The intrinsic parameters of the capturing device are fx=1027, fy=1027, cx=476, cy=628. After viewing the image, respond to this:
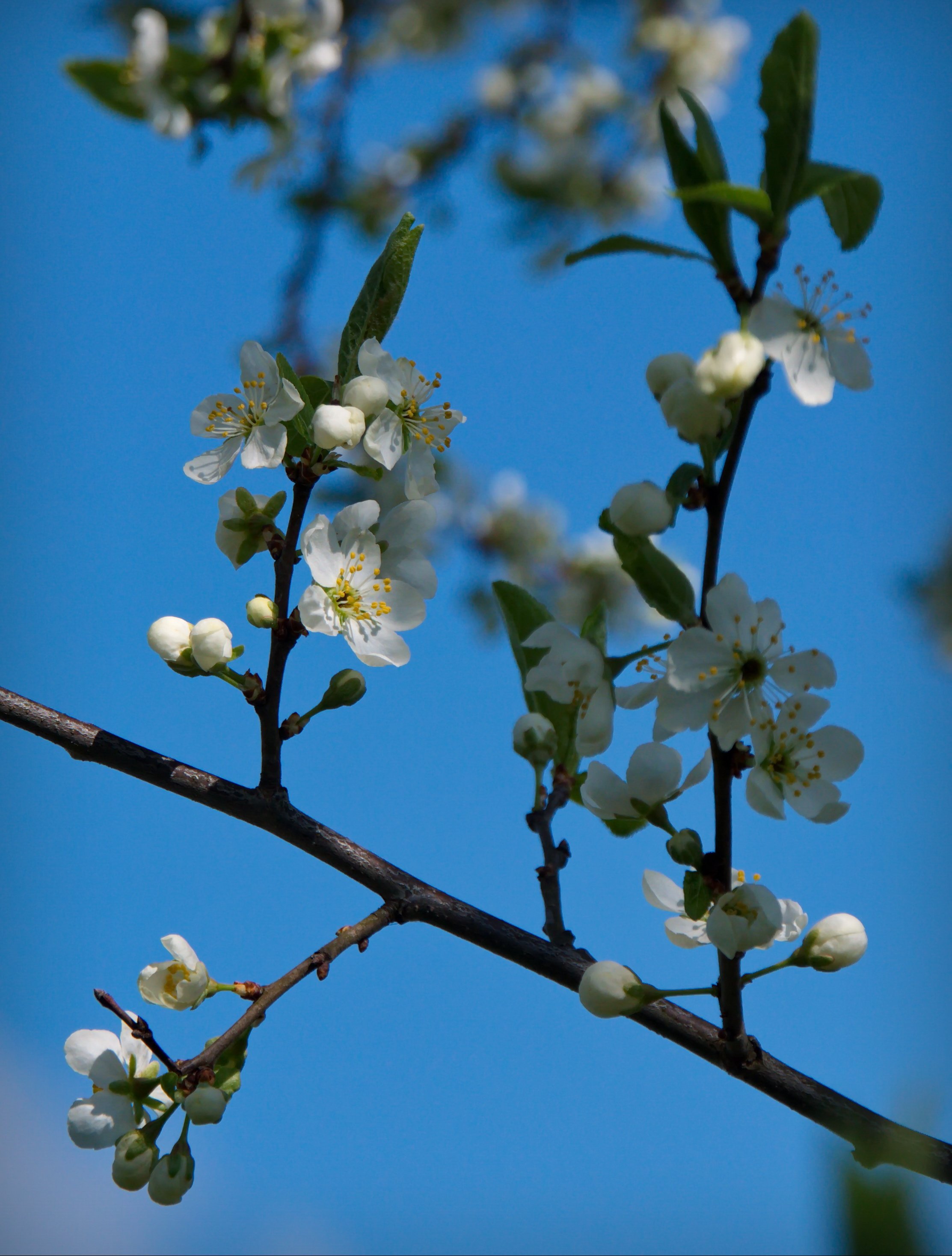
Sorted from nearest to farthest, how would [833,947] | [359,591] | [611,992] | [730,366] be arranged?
[730,366] < [611,992] < [833,947] < [359,591]

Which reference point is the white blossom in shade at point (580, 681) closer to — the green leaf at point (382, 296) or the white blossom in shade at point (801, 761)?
the white blossom in shade at point (801, 761)

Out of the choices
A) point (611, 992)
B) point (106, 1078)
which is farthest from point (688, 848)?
point (106, 1078)

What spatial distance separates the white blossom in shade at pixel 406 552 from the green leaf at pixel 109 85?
1830mm

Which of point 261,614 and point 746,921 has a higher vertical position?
point 261,614

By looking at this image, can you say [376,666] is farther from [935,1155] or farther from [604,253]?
[935,1155]

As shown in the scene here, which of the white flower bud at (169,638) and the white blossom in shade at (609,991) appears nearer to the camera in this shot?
the white blossom in shade at (609,991)

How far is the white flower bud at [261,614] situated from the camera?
3.39 feet

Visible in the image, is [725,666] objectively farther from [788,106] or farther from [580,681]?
[788,106]

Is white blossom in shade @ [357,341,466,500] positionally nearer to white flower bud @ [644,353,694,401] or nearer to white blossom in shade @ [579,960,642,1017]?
white flower bud @ [644,353,694,401]

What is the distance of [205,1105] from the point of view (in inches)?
35.1

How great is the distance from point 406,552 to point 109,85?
6.25 feet

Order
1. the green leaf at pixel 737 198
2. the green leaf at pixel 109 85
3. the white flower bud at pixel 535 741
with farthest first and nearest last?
the green leaf at pixel 109 85 < the white flower bud at pixel 535 741 < the green leaf at pixel 737 198

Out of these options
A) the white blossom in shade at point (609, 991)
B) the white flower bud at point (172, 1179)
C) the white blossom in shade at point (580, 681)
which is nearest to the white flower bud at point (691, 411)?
the white blossom in shade at point (580, 681)

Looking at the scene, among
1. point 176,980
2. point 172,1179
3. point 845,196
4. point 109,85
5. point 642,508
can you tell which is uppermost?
point 109,85
